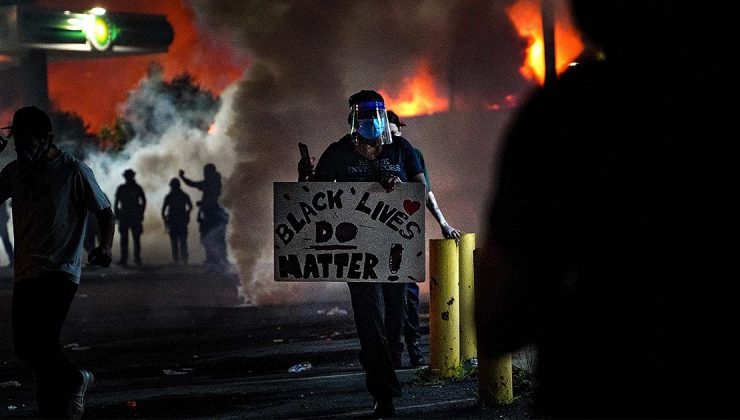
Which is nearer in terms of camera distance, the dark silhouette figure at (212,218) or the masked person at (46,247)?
the masked person at (46,247)

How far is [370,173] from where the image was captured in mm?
6637

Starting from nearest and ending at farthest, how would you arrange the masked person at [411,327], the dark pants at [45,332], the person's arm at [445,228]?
the dark pants at [45,332], the person's arm at [445,228], the masked person at [411,327]

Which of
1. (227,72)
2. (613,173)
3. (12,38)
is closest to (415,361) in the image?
(613,173)

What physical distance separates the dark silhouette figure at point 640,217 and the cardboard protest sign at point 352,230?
4578 millimetres

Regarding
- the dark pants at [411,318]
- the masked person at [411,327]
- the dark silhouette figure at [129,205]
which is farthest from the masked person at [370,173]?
the dark silhouette figure at [129,205]

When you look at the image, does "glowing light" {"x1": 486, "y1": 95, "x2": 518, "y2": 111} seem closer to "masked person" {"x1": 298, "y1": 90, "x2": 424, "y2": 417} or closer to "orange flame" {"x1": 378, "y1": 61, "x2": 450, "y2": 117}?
"orange flame" {"x1": 378, "y1": 61, "x2": 450, "y2": 117}

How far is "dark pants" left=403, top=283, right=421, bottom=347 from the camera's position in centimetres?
858

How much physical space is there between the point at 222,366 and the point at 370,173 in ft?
9.66

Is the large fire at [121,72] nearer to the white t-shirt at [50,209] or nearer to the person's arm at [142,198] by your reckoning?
the person's arm at [142,198]

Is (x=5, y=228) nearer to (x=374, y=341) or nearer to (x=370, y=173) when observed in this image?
(x=370, y=173)

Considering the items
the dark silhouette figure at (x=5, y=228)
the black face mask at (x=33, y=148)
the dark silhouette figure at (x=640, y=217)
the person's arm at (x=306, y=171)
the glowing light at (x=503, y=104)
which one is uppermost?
the glowing light at (x=503, y=104)

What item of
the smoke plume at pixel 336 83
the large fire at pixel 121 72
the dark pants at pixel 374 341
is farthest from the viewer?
the large fire at pixel 121 72

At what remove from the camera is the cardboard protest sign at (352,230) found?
6488mm

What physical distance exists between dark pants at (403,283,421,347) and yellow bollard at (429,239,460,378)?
2.41 feet
